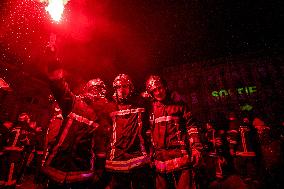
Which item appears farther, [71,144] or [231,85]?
[231,85]

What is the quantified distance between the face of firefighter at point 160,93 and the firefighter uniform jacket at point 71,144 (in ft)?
6.58

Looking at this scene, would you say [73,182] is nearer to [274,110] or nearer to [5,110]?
[5,110]

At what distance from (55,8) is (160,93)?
3220mm

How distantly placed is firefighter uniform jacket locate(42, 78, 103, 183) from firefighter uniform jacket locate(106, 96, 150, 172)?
0.69m

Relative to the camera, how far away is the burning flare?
10.6 feet

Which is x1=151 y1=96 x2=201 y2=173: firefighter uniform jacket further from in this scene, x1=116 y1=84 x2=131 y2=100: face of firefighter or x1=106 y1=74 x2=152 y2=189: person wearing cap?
x1=116 y1=84 x2=131 y2=100: face of firefighter

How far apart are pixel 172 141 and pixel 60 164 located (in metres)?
2.49

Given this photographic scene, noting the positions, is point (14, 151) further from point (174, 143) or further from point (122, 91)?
point (174, 143)

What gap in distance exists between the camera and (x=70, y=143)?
12.3 ft

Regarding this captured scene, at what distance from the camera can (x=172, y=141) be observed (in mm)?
4781

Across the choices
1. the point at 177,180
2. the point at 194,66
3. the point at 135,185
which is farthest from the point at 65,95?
the point at 194,66

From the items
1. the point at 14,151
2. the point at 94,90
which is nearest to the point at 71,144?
the point at 94,90

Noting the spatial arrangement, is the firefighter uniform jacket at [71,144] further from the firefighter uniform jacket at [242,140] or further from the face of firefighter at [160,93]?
the firefighter uniform jacket at [242,140]

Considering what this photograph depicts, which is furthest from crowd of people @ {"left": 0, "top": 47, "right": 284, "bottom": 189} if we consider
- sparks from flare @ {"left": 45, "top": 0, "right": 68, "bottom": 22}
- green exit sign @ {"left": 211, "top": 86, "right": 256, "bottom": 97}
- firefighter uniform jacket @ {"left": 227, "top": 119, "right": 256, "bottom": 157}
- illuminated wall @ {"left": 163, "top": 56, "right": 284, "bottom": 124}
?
green exit sign @ {"left": 211, "top": 86, "right": 256, "bottom": 97}
